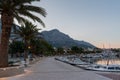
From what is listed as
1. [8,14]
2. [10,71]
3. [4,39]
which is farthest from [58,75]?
[8,14]

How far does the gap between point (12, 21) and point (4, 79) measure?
243 inches

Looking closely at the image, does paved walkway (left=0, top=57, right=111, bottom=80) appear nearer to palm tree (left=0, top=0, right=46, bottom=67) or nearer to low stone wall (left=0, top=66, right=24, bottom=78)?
low stone wall (left=0, top=66, right=24, bottom=78)

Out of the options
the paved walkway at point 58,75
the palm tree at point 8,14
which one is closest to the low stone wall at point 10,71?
the paved walkway at point 58,75

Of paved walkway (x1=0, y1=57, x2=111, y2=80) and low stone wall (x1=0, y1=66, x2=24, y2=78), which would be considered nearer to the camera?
paved walkway (x1=0, y1=57, x2=111, y2=80)

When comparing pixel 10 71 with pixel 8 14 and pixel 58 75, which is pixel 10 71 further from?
pixel 8 14

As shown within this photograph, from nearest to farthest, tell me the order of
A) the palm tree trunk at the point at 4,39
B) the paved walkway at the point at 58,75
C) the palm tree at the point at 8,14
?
the paved walkway at the point at 58,75 → the palm tree at the point at 8,14 → the palm tree trunk at the point at 4,39

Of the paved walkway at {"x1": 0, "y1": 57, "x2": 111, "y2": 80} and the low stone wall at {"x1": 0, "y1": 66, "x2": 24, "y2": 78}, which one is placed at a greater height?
the low stone wall at {"x1": 0, "y1": 66, "x2": 24, "y2": 78}

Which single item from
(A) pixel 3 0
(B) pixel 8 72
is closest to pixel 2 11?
(A) pixel 3 0

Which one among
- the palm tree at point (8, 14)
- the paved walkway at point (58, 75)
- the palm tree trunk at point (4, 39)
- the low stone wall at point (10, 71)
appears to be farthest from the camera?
the palm tree trunk at point (4, 39)

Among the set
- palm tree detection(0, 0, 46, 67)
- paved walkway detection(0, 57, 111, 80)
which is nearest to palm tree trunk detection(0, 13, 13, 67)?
palm tree detection(0, 0, 46, 67)

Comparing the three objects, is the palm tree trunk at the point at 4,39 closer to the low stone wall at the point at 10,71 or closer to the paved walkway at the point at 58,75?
the low stone wall at the point at 10,71

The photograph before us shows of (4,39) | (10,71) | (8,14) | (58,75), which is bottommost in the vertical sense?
(58,75)

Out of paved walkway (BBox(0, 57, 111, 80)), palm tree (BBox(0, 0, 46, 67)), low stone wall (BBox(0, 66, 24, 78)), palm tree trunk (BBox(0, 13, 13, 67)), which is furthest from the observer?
palm tree trunk (BBox(0, 13, 13, 67))

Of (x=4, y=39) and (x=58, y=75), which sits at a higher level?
(x=4, y=39)
